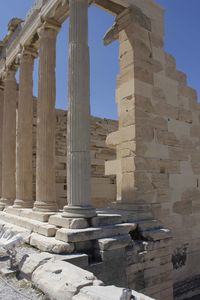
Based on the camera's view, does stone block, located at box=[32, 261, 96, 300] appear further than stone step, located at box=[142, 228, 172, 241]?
No

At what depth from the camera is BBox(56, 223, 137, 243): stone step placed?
6914 millimetres

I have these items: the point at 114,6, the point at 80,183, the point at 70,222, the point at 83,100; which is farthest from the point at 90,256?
the point at 114,6

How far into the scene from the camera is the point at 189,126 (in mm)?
10812

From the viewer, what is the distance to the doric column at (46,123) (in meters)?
9.53

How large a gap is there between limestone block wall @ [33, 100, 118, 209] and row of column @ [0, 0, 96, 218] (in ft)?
6.08

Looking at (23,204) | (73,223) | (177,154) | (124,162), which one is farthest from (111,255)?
(23,204)

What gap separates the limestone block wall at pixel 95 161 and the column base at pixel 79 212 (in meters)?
6.86

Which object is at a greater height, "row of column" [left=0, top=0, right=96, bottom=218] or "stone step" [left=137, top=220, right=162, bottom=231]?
"row of column" [left=0, top=0, right=96, bottom=218]

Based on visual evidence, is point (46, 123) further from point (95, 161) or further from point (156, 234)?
point (95, 161)

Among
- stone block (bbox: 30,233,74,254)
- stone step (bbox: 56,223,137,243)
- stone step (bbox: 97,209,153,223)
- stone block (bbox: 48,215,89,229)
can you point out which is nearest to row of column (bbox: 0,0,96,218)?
stone block (bbox: 48,215,89,229)

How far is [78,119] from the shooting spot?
26.3 feet

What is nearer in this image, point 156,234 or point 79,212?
point 79,212

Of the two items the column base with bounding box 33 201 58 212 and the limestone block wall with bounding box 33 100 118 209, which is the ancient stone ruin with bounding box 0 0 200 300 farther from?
the limestone block wall with bounding box 33 100 118 209

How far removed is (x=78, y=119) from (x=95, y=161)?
27.8 feet
